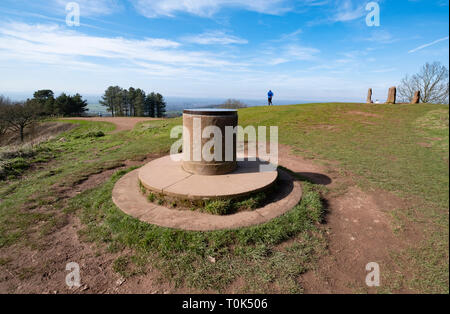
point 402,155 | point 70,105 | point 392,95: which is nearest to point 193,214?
point 402,155

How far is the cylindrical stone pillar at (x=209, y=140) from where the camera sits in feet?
15.2

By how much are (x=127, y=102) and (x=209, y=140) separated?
50.4 m

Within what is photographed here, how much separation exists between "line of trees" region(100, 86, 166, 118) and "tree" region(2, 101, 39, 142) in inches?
939

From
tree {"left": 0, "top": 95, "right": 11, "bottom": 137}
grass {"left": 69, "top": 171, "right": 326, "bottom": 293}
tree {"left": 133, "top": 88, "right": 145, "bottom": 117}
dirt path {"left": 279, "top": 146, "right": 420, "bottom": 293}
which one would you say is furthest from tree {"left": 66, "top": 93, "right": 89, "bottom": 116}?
dirt path {"left": 279, "top": 146, "right": 420, "bottom": 293}

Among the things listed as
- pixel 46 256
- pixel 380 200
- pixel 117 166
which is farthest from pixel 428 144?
pixel 117 166

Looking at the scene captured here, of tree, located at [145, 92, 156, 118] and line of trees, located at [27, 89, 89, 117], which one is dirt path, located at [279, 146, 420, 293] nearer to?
line of trees, located at [27, 89, 89, 117]

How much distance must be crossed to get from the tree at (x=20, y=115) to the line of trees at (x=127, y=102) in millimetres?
23848

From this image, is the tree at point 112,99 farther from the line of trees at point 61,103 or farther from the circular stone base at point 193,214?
the circular stone base at point 193,214

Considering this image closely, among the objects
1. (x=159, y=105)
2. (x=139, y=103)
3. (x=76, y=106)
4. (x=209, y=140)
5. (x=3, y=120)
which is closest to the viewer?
(x=209, y=140)

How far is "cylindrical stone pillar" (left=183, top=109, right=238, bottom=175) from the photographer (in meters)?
4.62

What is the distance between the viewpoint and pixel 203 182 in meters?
4.50

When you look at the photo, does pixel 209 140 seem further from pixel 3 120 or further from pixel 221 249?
pixel 3 120

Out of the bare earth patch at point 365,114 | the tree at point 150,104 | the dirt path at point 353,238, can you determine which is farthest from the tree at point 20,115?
the bare earth patch at point 365,114
